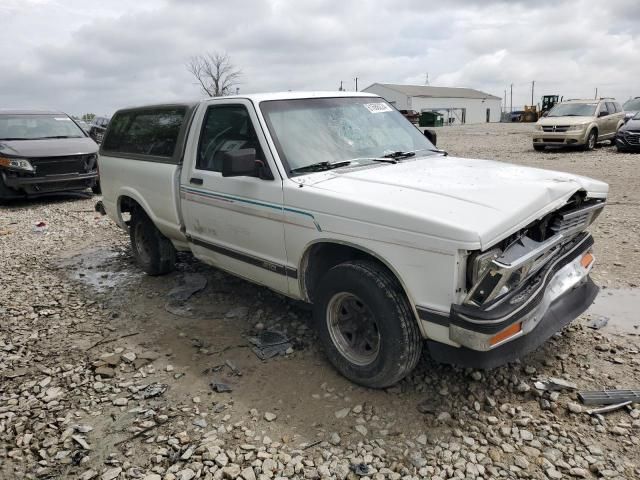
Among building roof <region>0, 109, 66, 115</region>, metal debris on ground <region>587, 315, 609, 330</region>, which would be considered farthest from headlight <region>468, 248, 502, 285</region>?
building roof <region>0, 109, 66, 115</region>

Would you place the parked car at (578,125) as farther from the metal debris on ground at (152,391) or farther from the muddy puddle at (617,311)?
the metal debris on ground at (152,391)

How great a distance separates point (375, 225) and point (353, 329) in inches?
32.6

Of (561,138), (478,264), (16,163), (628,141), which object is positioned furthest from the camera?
(561,138)

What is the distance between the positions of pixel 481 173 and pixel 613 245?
3.42 m

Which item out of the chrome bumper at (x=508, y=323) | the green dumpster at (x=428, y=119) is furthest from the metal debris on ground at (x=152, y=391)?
the green dumpster at (x=428, y=119)

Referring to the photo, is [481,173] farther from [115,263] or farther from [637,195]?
[637,195]

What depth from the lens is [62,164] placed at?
33.3ft

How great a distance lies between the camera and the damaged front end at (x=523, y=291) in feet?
8.51

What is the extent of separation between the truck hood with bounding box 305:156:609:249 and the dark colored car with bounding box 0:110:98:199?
8440 millimetres

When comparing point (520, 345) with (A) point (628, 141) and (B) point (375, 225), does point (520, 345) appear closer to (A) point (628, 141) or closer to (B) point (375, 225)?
(B) point (375, 225)

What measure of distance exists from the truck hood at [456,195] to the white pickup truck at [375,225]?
0.01 meters

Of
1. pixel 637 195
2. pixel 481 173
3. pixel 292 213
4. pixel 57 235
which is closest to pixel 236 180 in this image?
pixel 292 213

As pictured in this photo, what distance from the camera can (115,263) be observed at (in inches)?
250

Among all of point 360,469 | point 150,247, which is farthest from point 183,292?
point 360,469
